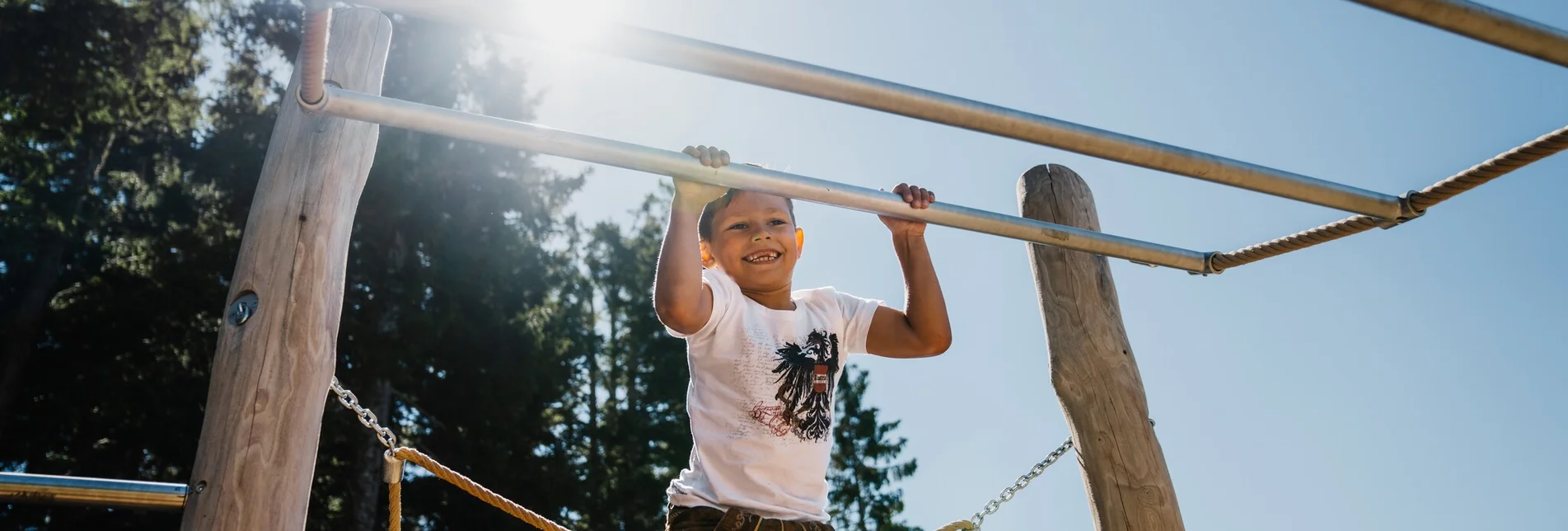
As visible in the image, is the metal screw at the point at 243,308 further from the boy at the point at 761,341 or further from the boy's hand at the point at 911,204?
the boy's hand at the point at 911,204

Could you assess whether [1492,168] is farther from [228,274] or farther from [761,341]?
[228,274]

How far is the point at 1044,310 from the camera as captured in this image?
2.75 meters

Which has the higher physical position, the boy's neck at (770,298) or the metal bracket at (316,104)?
the boy's neck at (770,298)

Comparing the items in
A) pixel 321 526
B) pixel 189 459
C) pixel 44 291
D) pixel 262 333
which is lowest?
pixel 262 333

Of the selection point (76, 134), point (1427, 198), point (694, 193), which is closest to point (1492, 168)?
point (1427, 198)

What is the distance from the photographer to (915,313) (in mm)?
2539

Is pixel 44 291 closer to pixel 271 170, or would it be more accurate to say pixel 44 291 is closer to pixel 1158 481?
pixel 271 170

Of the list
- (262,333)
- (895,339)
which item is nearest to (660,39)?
(262,333)

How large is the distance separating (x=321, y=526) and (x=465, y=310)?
338 centimetres

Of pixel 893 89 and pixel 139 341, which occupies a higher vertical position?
pixel 139 341

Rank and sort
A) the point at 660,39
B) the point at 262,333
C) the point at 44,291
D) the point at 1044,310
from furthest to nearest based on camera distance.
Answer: the point at 44,291 < the point at 1044,310 < the point at 262,333 < the point at 660,39

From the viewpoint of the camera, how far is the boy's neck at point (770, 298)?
247 cm

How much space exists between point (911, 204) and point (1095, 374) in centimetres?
102

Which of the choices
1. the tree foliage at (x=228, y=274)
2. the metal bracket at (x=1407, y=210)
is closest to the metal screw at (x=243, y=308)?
the metal bracket at (x=1407, y=210)
